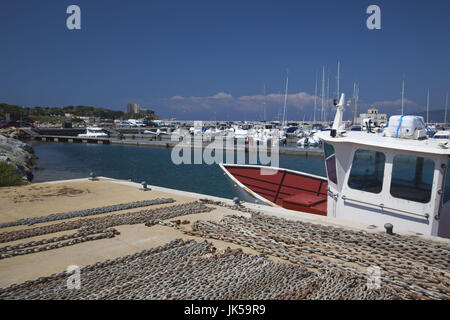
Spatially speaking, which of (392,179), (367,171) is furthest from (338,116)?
(392,179)

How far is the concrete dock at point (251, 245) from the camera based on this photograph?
4.54 meters

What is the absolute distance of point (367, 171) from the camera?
753 cm

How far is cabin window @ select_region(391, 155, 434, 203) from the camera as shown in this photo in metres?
6.75

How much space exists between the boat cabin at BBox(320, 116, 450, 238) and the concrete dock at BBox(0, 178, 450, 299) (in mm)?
633

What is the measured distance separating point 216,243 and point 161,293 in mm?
2169

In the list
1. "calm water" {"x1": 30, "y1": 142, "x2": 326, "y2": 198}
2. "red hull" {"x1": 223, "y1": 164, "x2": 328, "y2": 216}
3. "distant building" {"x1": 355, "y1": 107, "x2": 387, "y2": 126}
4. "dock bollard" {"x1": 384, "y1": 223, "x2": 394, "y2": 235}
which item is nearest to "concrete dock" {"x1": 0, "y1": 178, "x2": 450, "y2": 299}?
"dock bollard" {"x1": 384, "y1": 223, "x2": 394, "y2": 235}

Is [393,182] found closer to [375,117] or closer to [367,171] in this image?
[367,171]

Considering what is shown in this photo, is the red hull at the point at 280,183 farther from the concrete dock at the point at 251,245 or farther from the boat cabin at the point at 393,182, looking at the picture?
the concrete dock at the point at 251,245

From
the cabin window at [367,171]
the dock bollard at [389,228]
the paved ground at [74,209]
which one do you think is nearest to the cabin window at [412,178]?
the cabin window at [367,171]

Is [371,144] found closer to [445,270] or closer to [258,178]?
[445,270]

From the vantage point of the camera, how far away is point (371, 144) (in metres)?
7.33

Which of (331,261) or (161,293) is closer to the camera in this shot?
(161,293)

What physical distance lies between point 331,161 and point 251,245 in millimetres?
3783
